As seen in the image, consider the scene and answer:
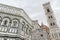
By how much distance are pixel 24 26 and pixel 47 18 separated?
15784 millimetres

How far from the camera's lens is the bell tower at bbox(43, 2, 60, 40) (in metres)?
30.9

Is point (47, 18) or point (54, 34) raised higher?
point (47, 18)

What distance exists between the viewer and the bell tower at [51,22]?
30.9m

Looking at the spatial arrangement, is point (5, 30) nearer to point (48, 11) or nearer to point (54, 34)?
point (54, 34)

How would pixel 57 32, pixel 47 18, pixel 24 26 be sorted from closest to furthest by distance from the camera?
pixel 24 26
pixel 57 32
pixel 47 18

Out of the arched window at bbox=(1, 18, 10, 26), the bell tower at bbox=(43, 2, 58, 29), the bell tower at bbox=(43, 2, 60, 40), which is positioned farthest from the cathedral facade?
the bell tower at bbox=(43, 2, 58, 29)

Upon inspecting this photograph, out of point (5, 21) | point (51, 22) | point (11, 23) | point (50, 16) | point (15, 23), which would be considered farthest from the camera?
point (50, 16)

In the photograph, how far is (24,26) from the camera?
1911 cm

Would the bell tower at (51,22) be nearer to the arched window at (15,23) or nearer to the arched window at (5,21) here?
the arched window at (15,23)

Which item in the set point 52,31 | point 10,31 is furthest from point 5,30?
point 52,31

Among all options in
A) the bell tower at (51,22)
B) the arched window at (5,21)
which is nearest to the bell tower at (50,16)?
the bell tower at (51,22)

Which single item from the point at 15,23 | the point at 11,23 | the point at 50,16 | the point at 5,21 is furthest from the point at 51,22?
the point at 5,21

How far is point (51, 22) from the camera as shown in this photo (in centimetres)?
3288

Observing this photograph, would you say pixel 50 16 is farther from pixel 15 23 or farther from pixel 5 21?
pixel 5 21
